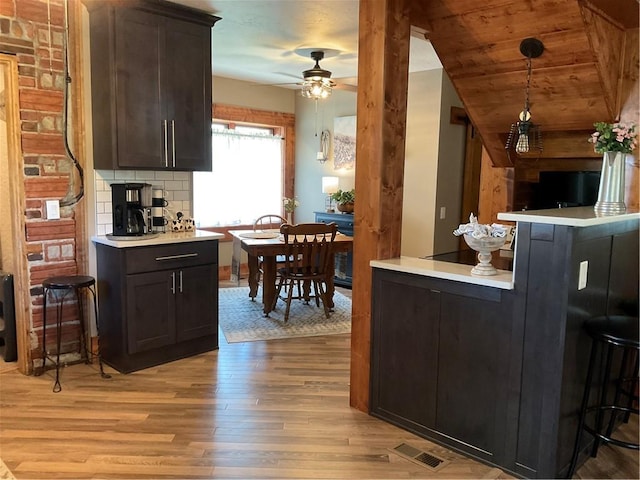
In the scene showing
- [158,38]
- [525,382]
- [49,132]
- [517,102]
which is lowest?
[525,382]

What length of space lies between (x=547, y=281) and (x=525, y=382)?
0.48 meters

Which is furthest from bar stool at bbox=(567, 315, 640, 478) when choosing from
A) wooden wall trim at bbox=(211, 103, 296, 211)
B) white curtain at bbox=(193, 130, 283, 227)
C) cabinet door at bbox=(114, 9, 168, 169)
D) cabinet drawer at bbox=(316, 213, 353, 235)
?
wooden wall trim at bbox=(211, 103, 296, 211)

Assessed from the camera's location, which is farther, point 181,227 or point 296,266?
point 296,266

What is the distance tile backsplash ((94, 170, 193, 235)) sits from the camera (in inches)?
150

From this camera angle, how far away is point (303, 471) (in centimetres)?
239

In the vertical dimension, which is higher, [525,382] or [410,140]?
[410,140]

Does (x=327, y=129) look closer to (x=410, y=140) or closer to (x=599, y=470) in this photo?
(x=410, y=140)

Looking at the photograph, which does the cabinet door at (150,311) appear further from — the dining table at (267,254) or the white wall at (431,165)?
the white wall at (431,165)

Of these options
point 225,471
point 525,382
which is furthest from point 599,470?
point 225,471

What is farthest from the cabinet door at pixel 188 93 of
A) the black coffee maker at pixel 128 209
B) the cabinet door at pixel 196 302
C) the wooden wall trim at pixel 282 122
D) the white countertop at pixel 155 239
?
the wooden wall trim at pixel 282 122

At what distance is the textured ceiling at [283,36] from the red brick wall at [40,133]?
97 centimetres

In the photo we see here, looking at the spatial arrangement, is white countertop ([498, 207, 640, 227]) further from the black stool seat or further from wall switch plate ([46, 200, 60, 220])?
wall switch plate ([46, 200, 60, 220])

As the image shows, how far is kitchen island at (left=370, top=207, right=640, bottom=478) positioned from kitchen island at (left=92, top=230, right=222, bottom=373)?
1.59 m

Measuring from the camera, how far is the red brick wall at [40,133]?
338cm
